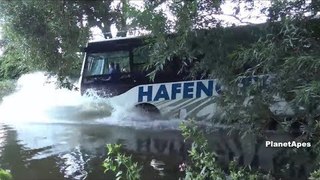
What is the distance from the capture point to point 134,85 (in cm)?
1052

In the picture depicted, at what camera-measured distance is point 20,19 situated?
530 centimetres

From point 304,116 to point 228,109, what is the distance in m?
0.96

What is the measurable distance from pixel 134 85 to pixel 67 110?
2.91 meters

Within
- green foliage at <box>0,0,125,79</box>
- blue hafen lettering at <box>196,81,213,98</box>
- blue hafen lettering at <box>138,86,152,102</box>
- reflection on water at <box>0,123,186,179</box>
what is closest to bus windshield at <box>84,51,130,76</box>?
blue hafen lettering at <box>138,86,152,102</box>

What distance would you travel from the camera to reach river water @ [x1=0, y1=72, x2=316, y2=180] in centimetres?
629

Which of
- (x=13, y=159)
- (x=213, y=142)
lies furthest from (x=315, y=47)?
(x=13, y=159)

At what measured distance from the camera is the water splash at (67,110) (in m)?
10.9

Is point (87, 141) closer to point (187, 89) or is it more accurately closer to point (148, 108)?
point (148, 108)

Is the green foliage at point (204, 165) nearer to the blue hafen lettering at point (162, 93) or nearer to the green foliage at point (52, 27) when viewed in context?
the green foliage at point (52, 27)

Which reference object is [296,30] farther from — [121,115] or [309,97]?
[121,115]

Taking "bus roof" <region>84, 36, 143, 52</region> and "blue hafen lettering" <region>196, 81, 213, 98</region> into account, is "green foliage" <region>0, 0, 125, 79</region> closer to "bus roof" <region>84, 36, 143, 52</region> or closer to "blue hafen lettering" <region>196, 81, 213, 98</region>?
"bus roof" <region>84, 36, 143, 52</region>

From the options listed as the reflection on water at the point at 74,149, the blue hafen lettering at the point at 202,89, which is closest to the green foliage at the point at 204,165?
the reflection on water at the point at 74,149

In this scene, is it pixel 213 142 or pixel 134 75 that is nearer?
pixel 213 142

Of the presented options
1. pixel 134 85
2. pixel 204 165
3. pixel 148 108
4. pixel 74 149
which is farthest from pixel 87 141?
pixel 204 165
